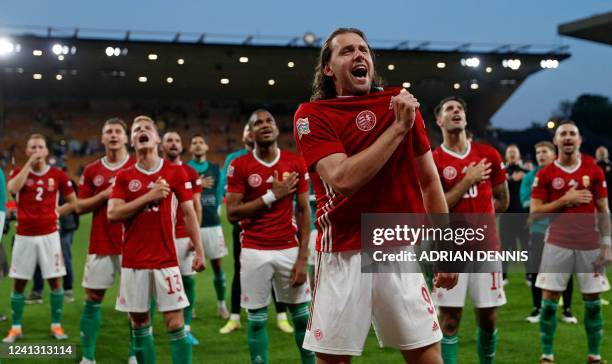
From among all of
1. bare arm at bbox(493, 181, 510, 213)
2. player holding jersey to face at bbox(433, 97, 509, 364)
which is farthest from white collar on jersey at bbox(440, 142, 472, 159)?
bare arm at bbox(493, 181, 510, 213)

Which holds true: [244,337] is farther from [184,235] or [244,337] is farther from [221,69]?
[221,69]

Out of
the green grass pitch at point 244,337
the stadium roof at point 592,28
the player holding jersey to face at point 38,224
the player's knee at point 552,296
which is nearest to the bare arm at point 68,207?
the player holding jersey to face at point 38,224

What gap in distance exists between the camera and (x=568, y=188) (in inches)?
235

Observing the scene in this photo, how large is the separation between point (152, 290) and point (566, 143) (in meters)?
3.78

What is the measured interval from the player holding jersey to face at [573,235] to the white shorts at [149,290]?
3146 mm

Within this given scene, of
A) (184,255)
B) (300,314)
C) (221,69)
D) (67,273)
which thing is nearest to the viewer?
(300,314)

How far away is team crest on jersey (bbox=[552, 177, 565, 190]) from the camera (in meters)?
6.00

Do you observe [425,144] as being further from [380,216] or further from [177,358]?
[177,358]

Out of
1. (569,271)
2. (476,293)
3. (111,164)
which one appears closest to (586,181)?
(569,271)

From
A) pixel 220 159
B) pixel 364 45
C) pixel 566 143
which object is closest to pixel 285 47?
pixel 220 159

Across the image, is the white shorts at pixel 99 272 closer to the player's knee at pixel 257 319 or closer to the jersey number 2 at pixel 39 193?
the player's knee at pixel 257 319

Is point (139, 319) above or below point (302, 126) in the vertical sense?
below

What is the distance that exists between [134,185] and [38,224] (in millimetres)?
2979

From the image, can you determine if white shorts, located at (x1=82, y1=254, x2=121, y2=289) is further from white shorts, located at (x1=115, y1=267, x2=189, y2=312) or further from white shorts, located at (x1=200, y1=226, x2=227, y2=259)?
white shorts, located at (x1=200, y1=226, x2=227, y2=259)
